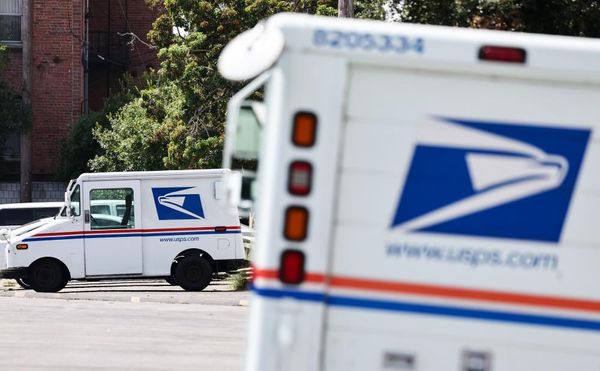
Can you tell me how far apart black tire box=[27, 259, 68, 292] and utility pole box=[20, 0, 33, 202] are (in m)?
13.9

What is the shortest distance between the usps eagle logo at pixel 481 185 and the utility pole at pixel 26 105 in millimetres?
32213

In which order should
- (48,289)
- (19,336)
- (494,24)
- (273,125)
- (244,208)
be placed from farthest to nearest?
(48,289)
(19,336)
(494,24)
(244,208)
(273,125)

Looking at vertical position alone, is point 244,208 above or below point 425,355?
above

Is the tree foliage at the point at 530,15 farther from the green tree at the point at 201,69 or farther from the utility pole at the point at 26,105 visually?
the utility pole at the point at 26,105

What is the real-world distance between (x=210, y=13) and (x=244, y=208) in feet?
77.0

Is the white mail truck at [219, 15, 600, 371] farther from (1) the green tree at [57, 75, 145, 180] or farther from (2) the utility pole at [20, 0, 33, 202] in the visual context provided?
(2) the utility pole at [20, 0, 33, 202]

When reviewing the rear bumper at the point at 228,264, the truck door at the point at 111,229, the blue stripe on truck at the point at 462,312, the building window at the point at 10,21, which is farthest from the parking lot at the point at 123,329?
the building window at the point at 10,21

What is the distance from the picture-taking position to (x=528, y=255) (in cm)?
590

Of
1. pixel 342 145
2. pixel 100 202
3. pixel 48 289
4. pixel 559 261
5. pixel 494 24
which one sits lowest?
pixel 48 289

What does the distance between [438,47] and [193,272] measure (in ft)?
59.5

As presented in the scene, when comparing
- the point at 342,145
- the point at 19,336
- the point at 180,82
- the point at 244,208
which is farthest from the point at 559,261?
the point at 180,82

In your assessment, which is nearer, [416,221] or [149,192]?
[416,221]

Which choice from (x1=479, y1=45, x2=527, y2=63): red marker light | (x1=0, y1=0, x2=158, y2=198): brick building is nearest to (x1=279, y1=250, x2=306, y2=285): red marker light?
(x1=479, y1=45, x2=527, y2=63): red marker light

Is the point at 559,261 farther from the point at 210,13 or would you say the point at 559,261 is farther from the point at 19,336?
the point at 210,13
